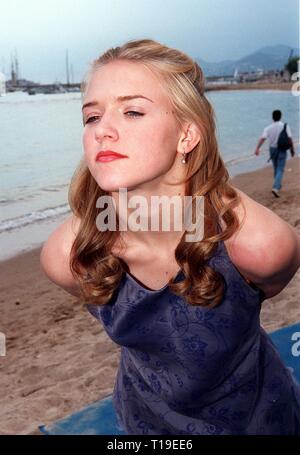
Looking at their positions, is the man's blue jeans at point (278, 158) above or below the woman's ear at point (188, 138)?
below

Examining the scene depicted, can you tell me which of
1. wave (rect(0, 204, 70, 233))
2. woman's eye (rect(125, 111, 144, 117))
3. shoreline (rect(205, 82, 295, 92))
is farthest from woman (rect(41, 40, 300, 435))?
shoreline (rect(205, 82, 295, 92))

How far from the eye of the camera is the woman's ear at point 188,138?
139cm

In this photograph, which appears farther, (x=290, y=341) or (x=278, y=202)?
(x=278, y=202)

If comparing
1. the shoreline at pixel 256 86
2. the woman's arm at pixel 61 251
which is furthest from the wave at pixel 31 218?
the shoreline at pixel 256 86

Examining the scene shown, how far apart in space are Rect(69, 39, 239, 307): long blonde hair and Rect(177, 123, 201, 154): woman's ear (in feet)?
0.04

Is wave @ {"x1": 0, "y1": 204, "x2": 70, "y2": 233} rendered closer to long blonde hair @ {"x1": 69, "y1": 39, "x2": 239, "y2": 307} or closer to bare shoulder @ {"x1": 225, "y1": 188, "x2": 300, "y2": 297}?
long blonde hair @ {"x1": 69, "y1": 39, "x2": 239, "y2": 307}

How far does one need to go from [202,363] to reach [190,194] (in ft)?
1.31

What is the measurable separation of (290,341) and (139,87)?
7.84ft

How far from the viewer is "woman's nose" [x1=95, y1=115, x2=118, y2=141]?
4.23ft

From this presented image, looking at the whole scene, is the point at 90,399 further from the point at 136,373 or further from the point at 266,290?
the point at 266,290

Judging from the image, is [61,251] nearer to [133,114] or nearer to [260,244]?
[133,114]

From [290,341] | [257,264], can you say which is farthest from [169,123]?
[290,341]

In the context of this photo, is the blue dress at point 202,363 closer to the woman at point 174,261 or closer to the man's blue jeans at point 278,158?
the woman at point 174,261

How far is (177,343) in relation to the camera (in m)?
1.39
